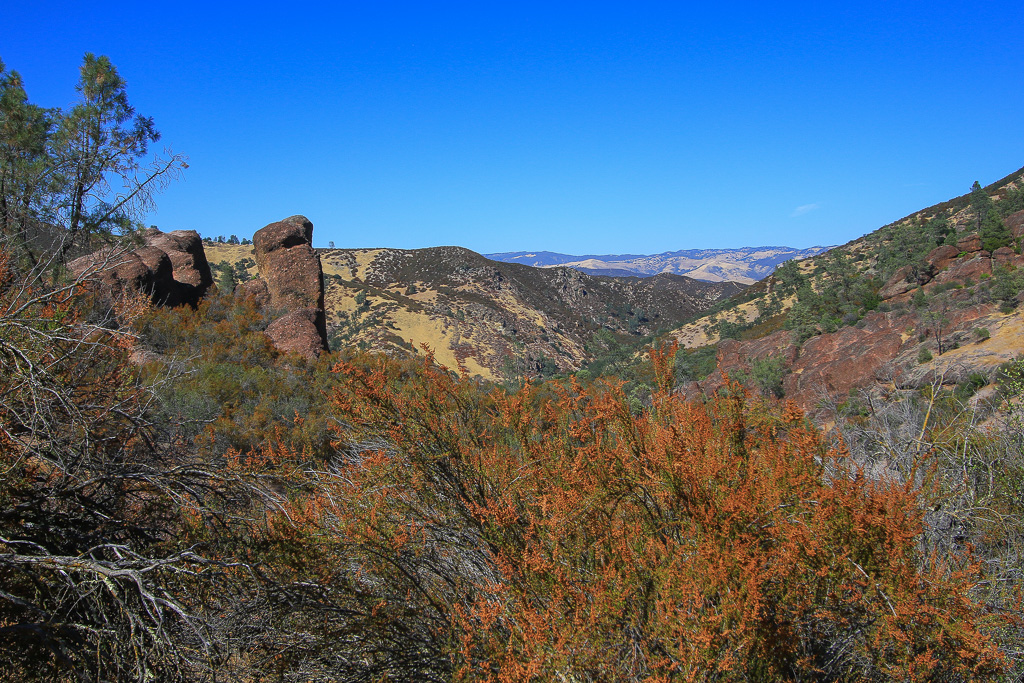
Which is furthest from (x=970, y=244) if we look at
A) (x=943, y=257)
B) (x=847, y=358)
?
(x=847, y=358)

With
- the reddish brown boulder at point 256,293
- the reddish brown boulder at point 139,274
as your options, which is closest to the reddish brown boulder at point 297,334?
the reddish brown boulder at point 256,293

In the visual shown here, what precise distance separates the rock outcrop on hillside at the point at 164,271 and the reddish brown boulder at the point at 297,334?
11.0ft

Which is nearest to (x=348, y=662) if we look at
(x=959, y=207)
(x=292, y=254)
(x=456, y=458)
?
(x=456, y=458)

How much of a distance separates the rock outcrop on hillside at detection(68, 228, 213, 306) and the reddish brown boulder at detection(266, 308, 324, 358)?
132 inches

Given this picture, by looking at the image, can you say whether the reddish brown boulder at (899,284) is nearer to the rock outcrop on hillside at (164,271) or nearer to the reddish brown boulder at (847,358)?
the reddish brown boulder at (847,358)

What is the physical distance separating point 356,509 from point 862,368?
59.6 feet

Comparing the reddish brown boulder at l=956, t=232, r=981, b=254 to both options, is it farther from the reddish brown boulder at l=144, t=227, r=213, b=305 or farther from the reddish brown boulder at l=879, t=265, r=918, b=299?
the reddish brown boulder at l=144, t=227, r=213, b=305

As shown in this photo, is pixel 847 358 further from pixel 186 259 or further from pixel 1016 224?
pixel 186 259

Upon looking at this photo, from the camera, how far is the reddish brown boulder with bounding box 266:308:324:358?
57.4ft

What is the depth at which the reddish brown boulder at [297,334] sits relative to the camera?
57.4ft

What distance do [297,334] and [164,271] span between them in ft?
15.5

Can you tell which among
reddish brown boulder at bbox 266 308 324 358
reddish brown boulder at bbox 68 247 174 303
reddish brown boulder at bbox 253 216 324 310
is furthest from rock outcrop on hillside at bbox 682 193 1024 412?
reddish brown boulder at bbox 68 247 174 303

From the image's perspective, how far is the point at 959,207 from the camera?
4316 centimetres

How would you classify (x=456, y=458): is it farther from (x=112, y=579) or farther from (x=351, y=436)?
(x=112, y=579)
